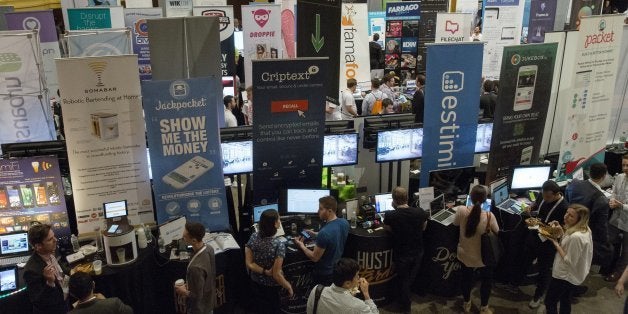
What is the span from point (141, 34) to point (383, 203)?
731 cm

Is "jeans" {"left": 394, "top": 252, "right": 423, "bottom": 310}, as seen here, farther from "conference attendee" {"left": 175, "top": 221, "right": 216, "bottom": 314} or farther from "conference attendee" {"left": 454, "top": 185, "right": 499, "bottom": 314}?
"conference attendee" {"left": 175, "top": 221, "right": 216, "bottom": 314}

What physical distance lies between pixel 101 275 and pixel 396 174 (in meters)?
3.44

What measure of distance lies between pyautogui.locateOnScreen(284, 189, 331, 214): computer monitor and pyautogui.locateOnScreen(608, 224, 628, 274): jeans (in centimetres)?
323

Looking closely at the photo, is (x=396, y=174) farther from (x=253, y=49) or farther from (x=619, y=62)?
(x=253, y=49)

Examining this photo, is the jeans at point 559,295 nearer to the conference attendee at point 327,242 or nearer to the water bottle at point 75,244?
the conference attendee at point 327,242

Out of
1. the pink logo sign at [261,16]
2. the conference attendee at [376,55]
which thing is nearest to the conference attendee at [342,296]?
the pink logo sign at [261,16]

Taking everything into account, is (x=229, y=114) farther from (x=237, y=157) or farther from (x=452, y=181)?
(x=452, y=181)

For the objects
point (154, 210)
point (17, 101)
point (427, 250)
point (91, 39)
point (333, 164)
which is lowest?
point (427, 250)

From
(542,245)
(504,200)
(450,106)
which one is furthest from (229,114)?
(542,245)

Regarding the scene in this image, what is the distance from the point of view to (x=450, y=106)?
17.9 ft

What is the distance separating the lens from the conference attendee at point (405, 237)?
15.5 ft

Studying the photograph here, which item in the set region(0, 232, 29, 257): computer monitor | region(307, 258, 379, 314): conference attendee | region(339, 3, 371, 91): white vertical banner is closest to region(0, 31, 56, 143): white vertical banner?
region(0, 232, 29, 257): computer monitor

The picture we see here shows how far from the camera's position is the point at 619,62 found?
22.4ft

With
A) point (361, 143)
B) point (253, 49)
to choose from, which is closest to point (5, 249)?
point (361, 143)
